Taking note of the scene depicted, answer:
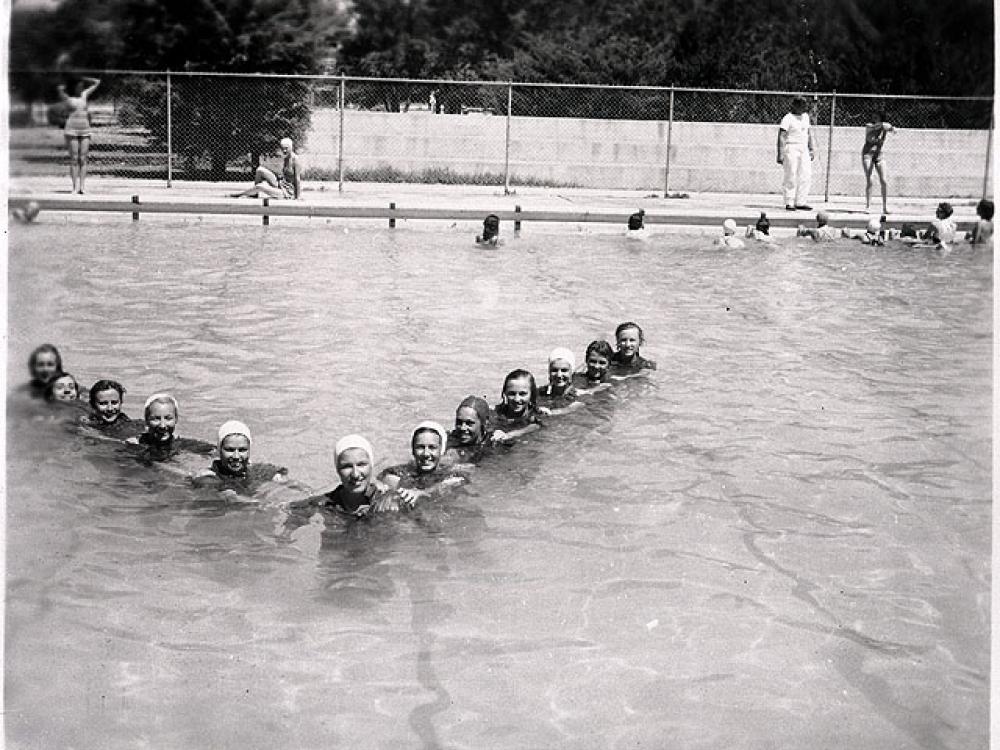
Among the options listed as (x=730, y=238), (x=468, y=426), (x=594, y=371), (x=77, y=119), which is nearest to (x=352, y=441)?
(x=468, y=426)

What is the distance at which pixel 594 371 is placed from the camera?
10141 mm

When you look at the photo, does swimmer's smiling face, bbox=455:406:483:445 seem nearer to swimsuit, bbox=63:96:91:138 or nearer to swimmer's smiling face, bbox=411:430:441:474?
swimmer's smiling face, bbox=411:430:441:474

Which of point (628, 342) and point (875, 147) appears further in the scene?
point (875, 147)

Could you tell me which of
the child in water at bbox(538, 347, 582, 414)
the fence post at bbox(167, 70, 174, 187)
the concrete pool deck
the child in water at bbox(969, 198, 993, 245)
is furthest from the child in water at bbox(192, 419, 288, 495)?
the fence post at bbox(167, 70, 174, 187)

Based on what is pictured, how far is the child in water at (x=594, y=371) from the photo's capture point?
10094mm

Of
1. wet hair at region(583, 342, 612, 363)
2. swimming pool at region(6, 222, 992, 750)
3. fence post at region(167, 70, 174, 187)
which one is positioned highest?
fence post at region(167, 70, 174, 187)

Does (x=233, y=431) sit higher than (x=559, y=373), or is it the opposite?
(x=559, y=373)

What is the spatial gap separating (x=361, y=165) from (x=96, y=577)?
776 inches

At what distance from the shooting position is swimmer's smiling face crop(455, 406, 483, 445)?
27.1ft

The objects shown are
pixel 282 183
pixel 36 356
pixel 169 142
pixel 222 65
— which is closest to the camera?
pixel 36 356

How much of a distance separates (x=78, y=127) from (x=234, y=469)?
1285 cm

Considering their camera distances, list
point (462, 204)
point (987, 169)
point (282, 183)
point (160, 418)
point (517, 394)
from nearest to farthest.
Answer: point (160, 418) → point (517, 394) → point (462, 204) → point (282, 183) → point (987, 169)

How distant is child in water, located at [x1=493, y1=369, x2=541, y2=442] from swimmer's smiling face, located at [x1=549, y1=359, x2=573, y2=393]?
21.6 inches

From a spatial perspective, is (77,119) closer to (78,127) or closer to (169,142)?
(78,127)
